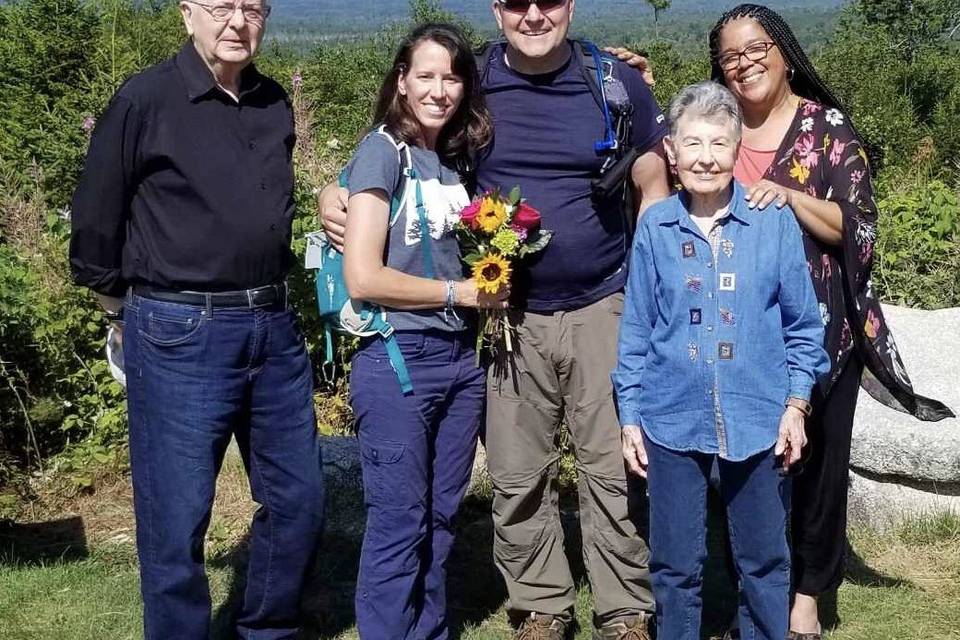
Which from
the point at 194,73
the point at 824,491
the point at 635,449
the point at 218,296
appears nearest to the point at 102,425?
the point at 218,296

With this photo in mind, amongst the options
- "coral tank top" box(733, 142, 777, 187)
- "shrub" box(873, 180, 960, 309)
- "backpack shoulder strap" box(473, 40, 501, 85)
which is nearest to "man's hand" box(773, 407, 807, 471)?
"coral tank top" box(733, 142, 777, 187)

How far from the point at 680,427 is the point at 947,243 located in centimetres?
442

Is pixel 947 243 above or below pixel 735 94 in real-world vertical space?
below

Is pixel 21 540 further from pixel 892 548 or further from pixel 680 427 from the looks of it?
pixel 892 548

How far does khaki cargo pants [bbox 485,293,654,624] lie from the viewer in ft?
11.9

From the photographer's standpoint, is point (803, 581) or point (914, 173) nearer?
point (803, 581)

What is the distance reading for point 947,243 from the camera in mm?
6797

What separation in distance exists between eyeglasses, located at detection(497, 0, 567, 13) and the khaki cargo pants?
0.98 metres

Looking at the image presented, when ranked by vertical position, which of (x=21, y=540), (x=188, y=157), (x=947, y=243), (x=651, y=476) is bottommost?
(x=21, y=540)

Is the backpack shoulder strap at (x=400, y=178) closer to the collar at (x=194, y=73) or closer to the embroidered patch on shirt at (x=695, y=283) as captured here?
the collar at (x=194, y=73)

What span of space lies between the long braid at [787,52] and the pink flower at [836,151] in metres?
0.07

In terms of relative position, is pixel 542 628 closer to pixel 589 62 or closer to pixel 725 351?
pixel 725 351

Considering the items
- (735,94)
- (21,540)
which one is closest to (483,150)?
(735,94)

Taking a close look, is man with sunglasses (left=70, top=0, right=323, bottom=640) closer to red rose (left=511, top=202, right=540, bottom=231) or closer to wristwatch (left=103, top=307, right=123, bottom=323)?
wristwatch (left=103, top=307, right=123, bottom=323)
